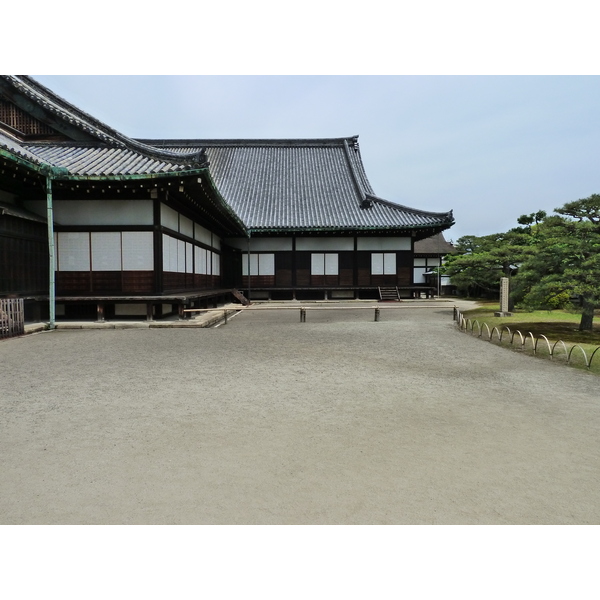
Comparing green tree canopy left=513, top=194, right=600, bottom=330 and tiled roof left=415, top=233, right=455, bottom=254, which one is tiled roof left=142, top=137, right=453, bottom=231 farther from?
tiled roof left=415, top=233, right=455, bottom=254

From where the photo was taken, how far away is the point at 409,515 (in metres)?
2.32

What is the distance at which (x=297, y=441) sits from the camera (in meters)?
3.32

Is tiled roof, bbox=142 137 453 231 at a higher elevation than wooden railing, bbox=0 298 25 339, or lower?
higher

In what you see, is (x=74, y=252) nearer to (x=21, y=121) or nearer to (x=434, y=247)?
(x=21, y=121)

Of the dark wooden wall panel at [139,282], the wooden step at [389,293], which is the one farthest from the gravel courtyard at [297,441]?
the wooden step at [389,293]

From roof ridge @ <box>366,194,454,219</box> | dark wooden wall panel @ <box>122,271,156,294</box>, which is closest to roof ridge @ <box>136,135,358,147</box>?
roof ridge @ <box>366,194,454,219</box>

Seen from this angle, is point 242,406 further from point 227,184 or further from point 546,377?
point 227,184

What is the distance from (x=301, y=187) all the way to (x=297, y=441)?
80.4 feet

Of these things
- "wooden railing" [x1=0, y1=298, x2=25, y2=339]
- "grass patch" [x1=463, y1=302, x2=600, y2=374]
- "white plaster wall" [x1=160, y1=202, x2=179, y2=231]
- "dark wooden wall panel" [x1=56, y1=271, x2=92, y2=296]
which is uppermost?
"white plaster wall" [x1=160, y1=202, x2=179, y2=231]

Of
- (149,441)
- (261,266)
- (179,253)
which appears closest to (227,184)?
(261,266)

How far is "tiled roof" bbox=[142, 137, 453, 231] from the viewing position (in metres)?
22.4

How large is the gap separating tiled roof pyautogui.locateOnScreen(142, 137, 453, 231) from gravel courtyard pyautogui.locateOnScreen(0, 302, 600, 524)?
1683cm

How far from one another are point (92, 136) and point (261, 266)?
447 inches

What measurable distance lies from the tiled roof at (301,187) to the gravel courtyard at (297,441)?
1683 cm
